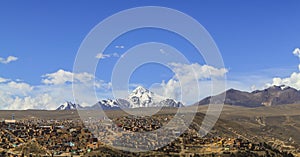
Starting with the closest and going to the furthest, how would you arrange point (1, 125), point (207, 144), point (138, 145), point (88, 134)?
1. point (138, 145)
2. point (207, 144)
3. point (88, 134)
4. point (1, 125)

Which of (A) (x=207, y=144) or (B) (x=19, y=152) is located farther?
(A) (x=207, y=144)

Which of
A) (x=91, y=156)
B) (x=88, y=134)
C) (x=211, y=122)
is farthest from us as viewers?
(x=211, y=122)

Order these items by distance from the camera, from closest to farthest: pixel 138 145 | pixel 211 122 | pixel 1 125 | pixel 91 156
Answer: pixel 91 156 → pixel 138 145 → pixel 1 125 → pixel 211 122

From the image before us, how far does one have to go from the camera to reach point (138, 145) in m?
101

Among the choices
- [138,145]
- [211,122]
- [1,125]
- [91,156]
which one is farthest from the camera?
[211,122]

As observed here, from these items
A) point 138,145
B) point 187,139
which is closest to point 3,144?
point 138,145

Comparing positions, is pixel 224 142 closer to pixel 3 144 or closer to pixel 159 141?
pixel 159 141

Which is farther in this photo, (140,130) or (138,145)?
(140,130)

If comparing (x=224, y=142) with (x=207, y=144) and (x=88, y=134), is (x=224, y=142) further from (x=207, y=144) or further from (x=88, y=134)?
(x=88, y=134)

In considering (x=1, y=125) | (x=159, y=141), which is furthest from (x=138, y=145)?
(x=1, y=125)

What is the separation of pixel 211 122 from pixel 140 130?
73.6 m

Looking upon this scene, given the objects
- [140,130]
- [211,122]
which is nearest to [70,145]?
[140,130]

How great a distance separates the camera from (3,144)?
102312mm

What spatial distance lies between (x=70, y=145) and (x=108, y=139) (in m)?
8.71
